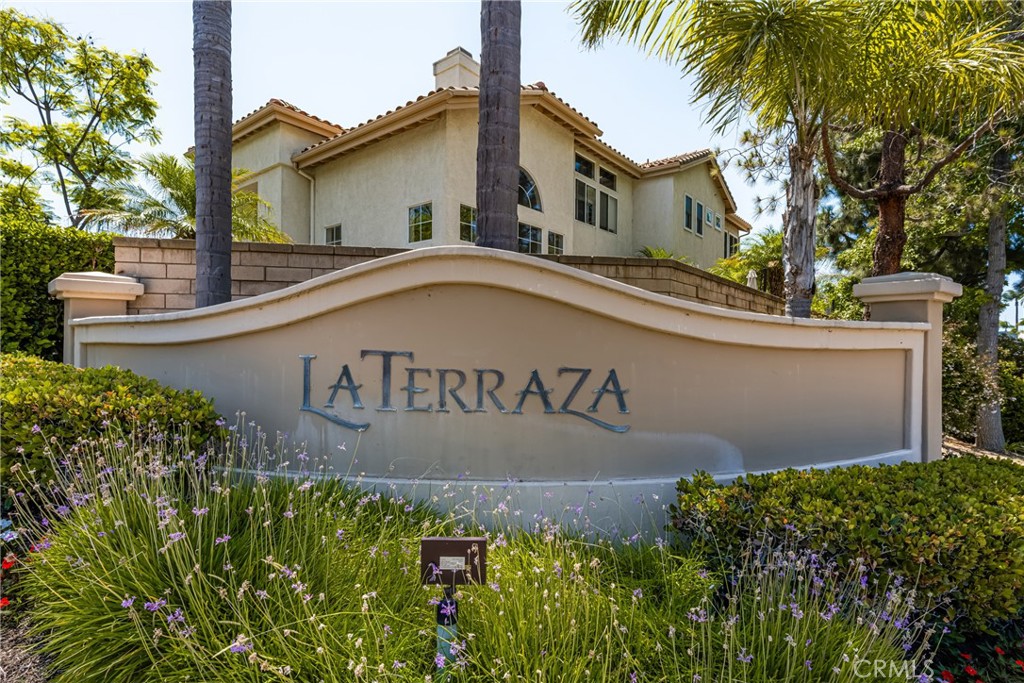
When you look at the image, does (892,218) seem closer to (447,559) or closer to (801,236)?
(801,236)

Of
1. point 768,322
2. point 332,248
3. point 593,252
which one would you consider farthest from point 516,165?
point 593,252

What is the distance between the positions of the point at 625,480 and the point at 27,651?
146 inches

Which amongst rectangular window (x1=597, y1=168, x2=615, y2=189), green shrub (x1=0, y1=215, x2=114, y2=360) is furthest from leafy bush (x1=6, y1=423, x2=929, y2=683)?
rectangular window (x1=597, y1=168, x2=615, y2=189)

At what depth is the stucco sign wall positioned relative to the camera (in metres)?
4.09

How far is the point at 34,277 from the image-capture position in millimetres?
7352

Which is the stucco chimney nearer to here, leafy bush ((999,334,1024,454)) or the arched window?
the arched window

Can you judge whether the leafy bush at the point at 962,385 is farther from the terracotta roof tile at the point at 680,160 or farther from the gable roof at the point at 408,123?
the terracotta roof tile at the point at 680,160

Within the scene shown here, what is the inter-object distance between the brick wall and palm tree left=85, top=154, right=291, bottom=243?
5483 mm

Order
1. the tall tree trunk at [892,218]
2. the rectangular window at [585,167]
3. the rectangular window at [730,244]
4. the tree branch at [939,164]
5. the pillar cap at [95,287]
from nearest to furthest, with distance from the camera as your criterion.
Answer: the pillar cap at [95,287], the tree branch at [939,164], the tall tree trunk at [892,218], the rectangular window at [585,167], the rectangular window at [730,244]

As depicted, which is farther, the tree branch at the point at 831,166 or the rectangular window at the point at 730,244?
the rectangular window at the point at 730,244

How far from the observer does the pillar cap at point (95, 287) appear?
197 inches

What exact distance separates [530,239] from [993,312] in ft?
37.9

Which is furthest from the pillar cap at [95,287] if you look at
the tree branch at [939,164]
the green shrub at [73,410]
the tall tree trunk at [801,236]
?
the tree branch at [939,164]

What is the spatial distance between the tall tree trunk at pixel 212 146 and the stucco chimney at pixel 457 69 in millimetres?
9089
